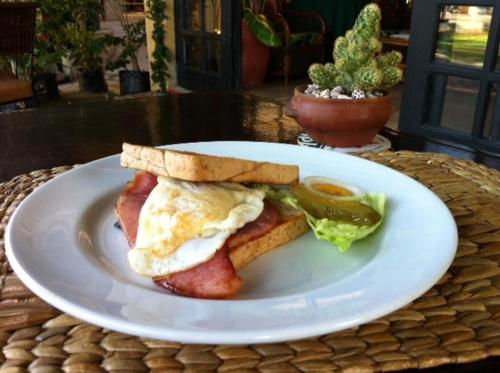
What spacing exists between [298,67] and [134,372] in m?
6.44

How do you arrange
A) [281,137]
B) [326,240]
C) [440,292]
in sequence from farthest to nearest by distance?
[281,137] → [326,240] → [440,292]

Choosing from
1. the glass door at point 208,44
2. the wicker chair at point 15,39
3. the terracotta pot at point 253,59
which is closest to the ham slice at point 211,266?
the wicker chair at point 15,39

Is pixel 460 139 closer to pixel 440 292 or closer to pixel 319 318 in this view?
pixel 440 292

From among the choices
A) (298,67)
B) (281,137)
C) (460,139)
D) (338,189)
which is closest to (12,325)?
(338,189)

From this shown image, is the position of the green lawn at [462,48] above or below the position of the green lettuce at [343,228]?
above

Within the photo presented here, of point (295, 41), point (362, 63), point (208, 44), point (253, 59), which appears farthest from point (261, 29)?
point (362, 63)

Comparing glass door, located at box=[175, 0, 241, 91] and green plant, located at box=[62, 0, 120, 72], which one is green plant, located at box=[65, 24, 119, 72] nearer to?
green plant, located at box=[62, 0, 120, 72]

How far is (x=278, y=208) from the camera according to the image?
2.58 ft

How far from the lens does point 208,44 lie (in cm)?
486

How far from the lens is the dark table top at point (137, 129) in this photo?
1239mm

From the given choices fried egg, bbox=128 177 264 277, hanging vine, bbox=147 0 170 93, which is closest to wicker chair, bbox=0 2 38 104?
hanging vine, bbox=147 0 170 93

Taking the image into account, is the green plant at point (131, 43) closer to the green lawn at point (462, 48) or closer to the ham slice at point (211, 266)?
the green lawn at point (462, 48)

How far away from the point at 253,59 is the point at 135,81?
1.45 metres

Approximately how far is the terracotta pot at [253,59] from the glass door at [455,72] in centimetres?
318
